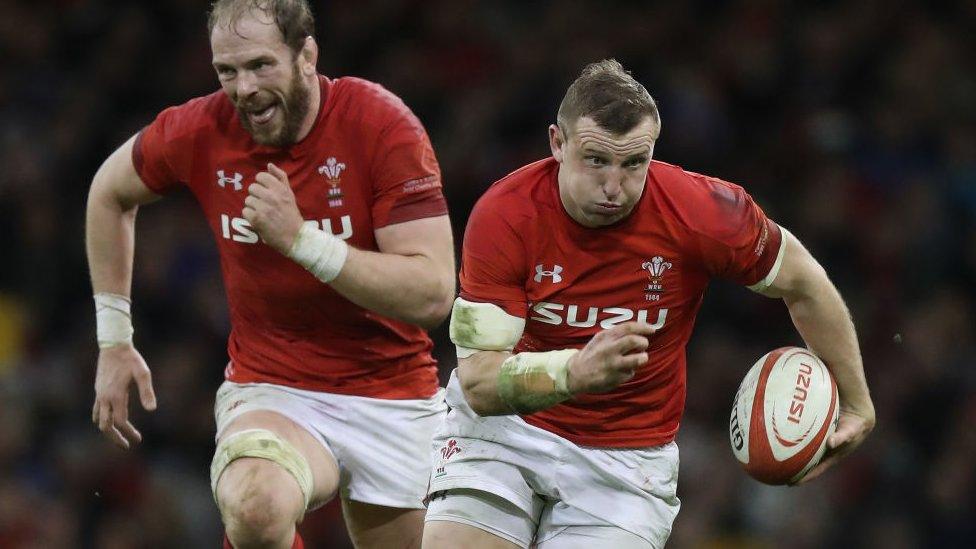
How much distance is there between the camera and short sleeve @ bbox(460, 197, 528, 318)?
4027 millimetres

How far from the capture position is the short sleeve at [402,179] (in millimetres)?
4469

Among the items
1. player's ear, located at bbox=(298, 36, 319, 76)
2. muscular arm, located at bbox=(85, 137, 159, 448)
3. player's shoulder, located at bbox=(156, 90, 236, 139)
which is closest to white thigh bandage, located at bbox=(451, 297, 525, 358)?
player's ear, located at bbox=(298, 36, 319, 76)

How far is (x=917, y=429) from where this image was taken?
7684 mm

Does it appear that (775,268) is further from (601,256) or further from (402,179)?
(402,179)

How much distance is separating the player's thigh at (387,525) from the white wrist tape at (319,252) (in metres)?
0.93

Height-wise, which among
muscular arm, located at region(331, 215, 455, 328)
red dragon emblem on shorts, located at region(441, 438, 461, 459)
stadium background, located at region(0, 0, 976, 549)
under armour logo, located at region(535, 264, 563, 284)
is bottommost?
stadium background, located at region(0, 0, 976, 549)

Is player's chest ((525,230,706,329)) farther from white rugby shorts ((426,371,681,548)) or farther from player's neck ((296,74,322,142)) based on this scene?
player's neck ((296,74,322,142))

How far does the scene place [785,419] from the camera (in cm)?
414

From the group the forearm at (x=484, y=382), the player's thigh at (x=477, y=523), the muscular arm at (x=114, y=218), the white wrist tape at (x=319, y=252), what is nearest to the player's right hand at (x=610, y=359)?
the forearm at (x=484, y=382)

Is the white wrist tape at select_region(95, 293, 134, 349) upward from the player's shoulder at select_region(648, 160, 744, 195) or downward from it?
downward

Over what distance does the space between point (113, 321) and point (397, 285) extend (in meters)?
1.11

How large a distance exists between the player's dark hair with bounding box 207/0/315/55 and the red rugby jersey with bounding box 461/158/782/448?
2.68 feet

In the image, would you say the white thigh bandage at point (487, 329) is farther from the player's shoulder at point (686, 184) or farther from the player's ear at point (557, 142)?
the player's shoulder at point (686, 184)

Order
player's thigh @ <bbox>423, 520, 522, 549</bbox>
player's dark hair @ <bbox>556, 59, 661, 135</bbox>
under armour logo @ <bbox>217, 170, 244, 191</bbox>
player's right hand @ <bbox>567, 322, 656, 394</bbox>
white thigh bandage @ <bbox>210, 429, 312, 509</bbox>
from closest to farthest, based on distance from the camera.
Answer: player's right hand @ <bbox>567, 322, 656, 394</bbox> < player's dark hair @ <bbox>556, 59, 661, 135</bbox> < player's thigh @ <bbox>423, 520, 522, 549</bbox> < white thigh bandage @ <bbox>210, 429, 312, 509</bbox> < under armour logo @ <bbox>217, 170, 244, 191</bbox>
